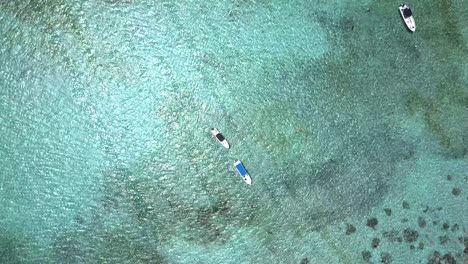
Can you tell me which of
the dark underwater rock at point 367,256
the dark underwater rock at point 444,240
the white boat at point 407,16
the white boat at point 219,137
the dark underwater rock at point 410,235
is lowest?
the dark underwater rock at point 367,256

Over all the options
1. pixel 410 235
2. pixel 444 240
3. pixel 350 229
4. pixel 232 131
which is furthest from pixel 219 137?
pixel 444 240

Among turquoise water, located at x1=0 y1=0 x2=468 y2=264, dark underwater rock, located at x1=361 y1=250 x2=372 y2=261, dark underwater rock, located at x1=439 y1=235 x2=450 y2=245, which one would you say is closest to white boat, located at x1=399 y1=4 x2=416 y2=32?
turquoise water, located at x1=0 y1=0 x2=468 y2=264

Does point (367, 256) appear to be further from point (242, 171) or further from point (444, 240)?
point (242, 171)

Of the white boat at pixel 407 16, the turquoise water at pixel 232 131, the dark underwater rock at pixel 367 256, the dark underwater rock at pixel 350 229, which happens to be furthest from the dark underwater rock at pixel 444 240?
the white boat at pixel 407 16

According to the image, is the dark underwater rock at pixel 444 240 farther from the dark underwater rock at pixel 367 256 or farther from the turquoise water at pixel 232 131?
the dark underwater rock at pixel 367 256

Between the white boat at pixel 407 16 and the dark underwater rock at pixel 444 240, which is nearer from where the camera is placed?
the white boat at pixel 407 16

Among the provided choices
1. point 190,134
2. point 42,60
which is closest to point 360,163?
point 190,134
